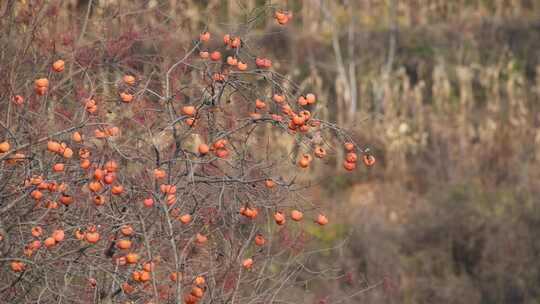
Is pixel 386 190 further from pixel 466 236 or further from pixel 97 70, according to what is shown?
pixel 97 70

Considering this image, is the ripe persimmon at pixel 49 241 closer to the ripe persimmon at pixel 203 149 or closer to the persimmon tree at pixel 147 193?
the persimmon tree at pixel 147 193

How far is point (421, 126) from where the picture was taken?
10.8m

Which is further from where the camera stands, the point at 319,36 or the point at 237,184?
the point at 319,36

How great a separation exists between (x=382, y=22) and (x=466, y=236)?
478 cm

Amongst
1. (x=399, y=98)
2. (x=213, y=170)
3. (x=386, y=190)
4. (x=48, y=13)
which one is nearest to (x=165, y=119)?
(x=213, y=170)

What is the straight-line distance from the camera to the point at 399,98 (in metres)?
11.6

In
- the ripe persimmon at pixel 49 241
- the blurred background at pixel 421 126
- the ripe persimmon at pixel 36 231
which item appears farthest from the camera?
the blurred background at pixel 421 126

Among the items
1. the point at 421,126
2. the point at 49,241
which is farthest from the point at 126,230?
the point at 421,126

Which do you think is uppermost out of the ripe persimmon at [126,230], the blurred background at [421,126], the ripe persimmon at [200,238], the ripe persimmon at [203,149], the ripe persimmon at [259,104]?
the ripe persimmon at [259,104]

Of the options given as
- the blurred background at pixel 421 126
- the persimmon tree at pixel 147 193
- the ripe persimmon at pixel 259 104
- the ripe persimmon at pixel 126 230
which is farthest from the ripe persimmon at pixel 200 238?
the blurred background at pixel 421 126

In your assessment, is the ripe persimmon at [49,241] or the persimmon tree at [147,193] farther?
the persimmon tree at [147,193]

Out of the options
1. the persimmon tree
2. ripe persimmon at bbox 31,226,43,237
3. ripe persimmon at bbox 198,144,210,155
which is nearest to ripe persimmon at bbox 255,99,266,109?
the persimmon tree

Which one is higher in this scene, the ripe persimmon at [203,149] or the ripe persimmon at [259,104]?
the ripe persimmon at [259,104]

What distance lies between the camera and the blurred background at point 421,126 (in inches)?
326
